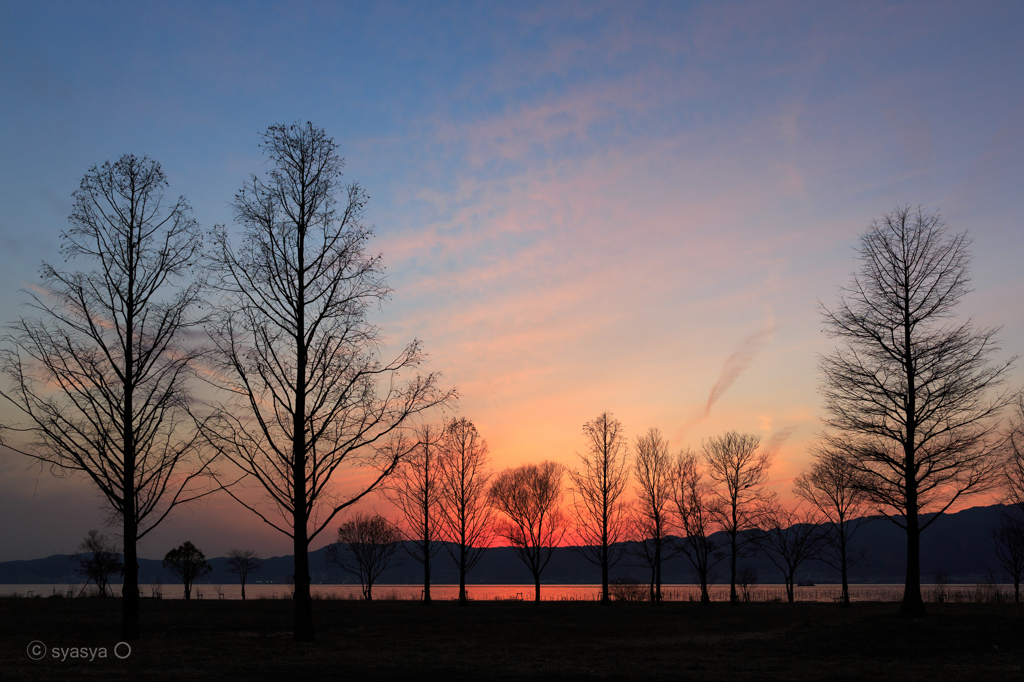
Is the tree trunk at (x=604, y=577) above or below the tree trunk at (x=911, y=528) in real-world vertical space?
below

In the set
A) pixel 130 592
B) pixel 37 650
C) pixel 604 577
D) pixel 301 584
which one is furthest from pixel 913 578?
pixel 604 577

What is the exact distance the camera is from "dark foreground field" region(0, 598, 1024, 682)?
46.1ft

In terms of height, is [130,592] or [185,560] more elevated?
[130,592]

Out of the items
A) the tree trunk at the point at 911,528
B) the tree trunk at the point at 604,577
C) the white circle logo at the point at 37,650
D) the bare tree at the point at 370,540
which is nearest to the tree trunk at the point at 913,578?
the tree trunk at the point at 911,528

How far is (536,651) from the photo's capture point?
61.2 feet

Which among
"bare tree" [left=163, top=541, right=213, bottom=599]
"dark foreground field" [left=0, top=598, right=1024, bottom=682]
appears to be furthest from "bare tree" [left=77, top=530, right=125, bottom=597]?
"dark foreground field" [left=0, top=598, right=1024, bottom=682]

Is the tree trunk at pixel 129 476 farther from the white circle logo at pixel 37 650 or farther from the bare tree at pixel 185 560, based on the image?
the bare tree at pixel 185 560

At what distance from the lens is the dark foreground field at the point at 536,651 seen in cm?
1406

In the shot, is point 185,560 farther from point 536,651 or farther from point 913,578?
point 913,578

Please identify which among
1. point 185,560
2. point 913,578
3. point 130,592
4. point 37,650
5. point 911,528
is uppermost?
point 911,528

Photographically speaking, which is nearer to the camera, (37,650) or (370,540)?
(37,650)

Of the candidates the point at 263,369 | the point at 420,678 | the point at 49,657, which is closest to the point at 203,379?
the point at 263,369

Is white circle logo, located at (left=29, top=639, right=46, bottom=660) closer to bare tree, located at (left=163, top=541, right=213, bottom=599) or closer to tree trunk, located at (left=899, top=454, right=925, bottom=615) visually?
tree trunk, located at (left=899, top=454, right=925, bottom=615)

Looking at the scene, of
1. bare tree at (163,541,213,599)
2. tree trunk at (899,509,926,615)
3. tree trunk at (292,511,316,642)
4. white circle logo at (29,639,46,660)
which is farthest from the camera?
bare tree at (163,541,213,599)
